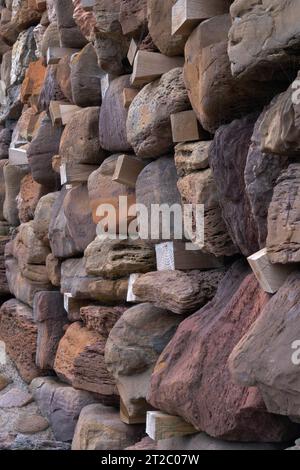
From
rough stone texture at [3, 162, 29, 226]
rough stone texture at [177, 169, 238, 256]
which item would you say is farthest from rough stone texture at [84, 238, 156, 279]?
rough stone texture at [3, 162, 29, 226]

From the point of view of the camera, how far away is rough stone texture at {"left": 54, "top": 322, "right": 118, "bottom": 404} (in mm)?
3086

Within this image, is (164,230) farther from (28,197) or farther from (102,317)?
(28,197)

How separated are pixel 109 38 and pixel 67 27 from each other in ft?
2.53

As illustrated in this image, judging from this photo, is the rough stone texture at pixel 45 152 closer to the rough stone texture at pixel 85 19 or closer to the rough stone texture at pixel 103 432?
the rough stone texture at pixel 85 19

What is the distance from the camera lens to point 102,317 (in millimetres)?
3135

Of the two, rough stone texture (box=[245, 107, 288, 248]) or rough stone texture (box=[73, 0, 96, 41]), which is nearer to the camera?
rough stone texture (box=[245, 107, 288, 248])

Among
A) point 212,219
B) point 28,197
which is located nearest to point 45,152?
point 28,197

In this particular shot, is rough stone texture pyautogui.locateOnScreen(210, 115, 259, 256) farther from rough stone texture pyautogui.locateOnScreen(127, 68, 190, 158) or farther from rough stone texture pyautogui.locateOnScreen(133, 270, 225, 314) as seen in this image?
rough stone texture pyautogui.locateOnScreen(127, 68, 190, 158)

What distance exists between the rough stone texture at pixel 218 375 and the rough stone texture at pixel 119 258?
612 millimetres

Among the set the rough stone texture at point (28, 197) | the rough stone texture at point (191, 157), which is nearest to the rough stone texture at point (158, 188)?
the rough stone texture at point (191, 157)

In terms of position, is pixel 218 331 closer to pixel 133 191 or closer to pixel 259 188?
pixel 259 188

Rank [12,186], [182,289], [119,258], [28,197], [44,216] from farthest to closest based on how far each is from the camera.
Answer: [12,186], [28,197], [44,216], [119,258], [182,289]

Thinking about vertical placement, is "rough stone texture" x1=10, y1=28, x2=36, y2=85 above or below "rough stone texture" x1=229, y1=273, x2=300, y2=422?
above

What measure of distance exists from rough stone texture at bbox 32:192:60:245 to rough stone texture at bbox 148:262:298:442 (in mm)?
1827
